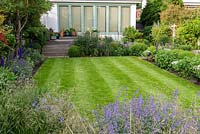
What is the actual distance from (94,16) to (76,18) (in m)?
1.49

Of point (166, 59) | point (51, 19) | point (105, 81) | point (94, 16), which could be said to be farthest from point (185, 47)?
point (51, 19)

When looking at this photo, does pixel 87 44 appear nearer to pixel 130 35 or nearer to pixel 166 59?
pixel 130 35

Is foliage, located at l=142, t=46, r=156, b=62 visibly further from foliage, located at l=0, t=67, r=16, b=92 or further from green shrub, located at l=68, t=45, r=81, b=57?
foliage, located at l=0, t=67, r=16, b=92

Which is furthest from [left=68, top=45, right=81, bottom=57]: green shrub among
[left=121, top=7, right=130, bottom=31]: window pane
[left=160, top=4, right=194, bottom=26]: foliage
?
[left=160, top=4, right=194, bottom=26]: foliage

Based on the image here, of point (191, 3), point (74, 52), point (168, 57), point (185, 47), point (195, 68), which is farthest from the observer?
point (191, 3)

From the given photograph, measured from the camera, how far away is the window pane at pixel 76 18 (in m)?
21.8

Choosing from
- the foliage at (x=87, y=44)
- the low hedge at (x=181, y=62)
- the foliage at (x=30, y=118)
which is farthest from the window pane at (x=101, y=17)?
the foliage at (x=30, y=118)

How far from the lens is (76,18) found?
71.9 feet

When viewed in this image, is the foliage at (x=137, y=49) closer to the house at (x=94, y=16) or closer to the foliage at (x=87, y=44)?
the foliage at (x=87, y=44)

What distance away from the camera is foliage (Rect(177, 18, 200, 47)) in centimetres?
1425

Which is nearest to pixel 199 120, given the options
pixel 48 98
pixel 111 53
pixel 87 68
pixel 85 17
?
pixel 48 98

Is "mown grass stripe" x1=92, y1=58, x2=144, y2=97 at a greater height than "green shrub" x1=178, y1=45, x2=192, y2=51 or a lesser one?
lesser

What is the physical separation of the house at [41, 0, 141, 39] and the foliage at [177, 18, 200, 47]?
290 inches

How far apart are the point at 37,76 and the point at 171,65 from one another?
4997mm
